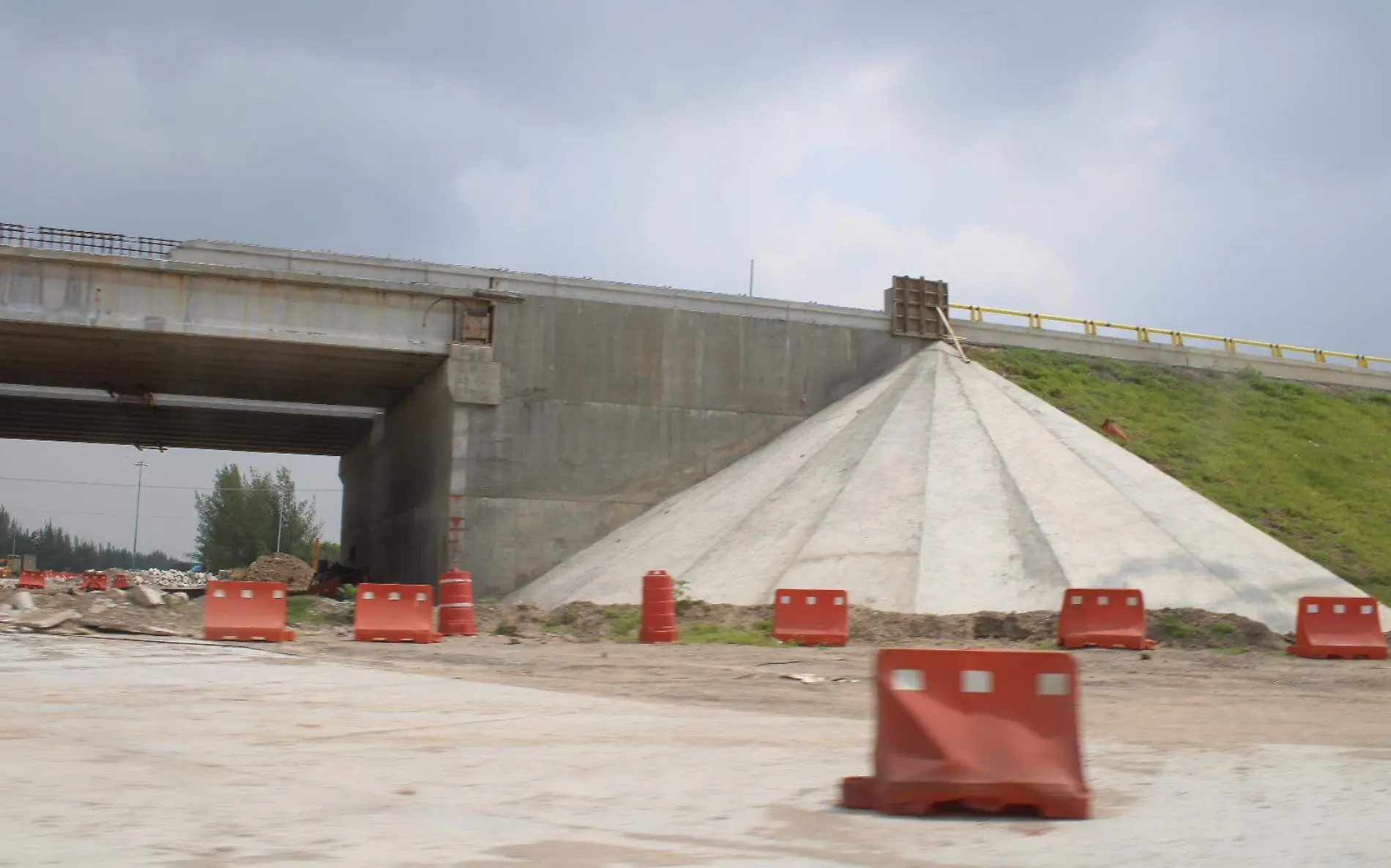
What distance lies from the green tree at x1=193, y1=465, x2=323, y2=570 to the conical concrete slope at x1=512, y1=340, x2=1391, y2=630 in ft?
289

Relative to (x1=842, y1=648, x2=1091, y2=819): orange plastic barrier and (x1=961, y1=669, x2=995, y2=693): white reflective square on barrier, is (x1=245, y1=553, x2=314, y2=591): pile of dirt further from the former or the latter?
(x1=961, y1=669, x2=995, y2=693): white reflective square on barrier

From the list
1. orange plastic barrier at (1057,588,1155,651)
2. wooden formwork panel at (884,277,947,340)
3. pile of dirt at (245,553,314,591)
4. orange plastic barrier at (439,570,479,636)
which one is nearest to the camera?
orange plastic barrier at (1057,588,1155,651)

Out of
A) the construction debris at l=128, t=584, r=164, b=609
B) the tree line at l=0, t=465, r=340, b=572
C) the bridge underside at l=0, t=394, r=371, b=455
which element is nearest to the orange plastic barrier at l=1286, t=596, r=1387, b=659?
the construction debris at l=128, t=584, r=164, b=609

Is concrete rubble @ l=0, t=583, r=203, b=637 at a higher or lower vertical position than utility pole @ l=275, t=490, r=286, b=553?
lower

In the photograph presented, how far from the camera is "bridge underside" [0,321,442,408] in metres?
29.8

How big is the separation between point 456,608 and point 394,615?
1639mm

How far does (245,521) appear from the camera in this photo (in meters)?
111

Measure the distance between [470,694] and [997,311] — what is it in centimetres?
3242

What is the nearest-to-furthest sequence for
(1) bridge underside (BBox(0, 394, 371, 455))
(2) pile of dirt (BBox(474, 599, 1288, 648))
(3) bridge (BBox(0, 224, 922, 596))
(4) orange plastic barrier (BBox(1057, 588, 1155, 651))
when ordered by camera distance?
(4) orange plastic barrier (BBox(1057, 588, 1155, 651))
(2) pile of dirt (BBox(474, 599, 1288, 648))
(3) bridge (BBox(0, 224, 922, 596))
(1) bridge underside (BBox(0, 394, 371, 455))

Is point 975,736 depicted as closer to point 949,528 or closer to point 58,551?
point 949,528

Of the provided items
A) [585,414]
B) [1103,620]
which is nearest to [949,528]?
[1103,620]

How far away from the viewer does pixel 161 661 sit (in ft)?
45.5

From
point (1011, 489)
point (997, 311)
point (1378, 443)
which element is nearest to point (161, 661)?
point (1011, 489)

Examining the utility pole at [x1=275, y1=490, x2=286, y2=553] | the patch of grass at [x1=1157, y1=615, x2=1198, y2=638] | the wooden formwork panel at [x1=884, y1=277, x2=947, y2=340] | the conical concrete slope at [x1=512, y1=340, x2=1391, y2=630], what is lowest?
the patch of grass at [x1=1157, y1=615, x2=1198, y2=638]
